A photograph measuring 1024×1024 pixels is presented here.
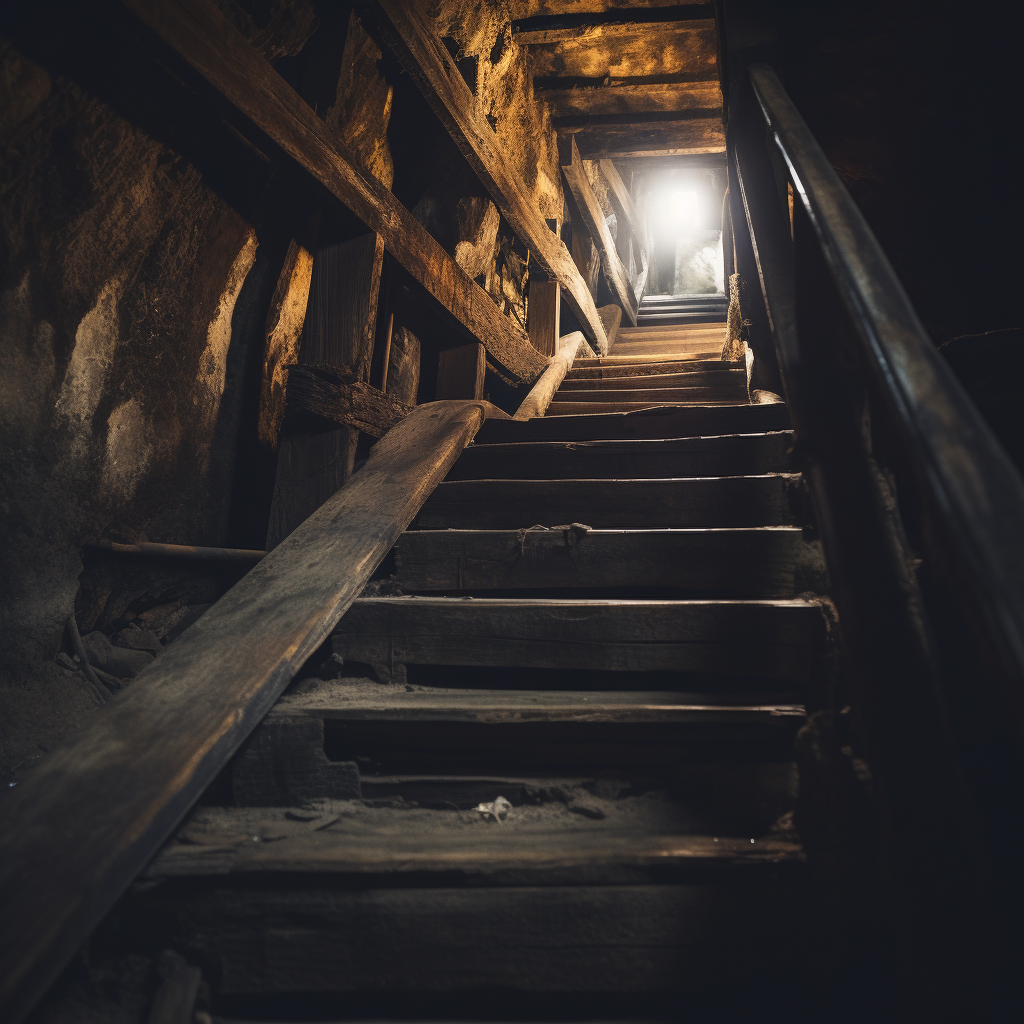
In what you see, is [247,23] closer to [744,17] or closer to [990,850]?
[744,17]

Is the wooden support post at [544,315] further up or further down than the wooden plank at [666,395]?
further up

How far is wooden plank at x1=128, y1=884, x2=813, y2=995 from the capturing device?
952mm

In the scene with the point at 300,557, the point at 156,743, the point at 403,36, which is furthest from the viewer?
the point at 403,36

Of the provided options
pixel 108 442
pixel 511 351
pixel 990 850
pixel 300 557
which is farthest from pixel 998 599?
pixel 511 351

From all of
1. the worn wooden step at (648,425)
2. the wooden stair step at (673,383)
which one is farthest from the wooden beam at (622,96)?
the worn wooden step at (648,425)

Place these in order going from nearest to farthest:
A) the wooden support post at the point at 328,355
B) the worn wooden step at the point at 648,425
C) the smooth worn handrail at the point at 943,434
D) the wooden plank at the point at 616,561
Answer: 1. the smooth worn handrail at the point at 943,434
2. the wooden plank at the point at 616,561
3. the worn wooden step at the point at 648,425
4. the wooden support post at the point at 328,355

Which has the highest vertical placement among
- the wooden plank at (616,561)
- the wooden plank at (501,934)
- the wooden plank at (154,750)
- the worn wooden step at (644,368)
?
the worn wooden step at (644,368)

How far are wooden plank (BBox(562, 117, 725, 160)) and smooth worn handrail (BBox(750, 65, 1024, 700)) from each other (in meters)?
6.67

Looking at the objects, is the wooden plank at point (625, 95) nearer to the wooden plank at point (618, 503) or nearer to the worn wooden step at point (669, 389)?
the worn wooden step at point (669, 389)

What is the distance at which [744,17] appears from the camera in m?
2.22

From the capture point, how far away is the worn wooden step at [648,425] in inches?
95.9

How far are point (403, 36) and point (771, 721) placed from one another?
3646 mm

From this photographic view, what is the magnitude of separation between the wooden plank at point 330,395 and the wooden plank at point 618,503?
78 cm

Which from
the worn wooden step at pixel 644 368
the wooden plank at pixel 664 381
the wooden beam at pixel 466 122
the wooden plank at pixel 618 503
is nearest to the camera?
the wooden plank at pixel 618 503
